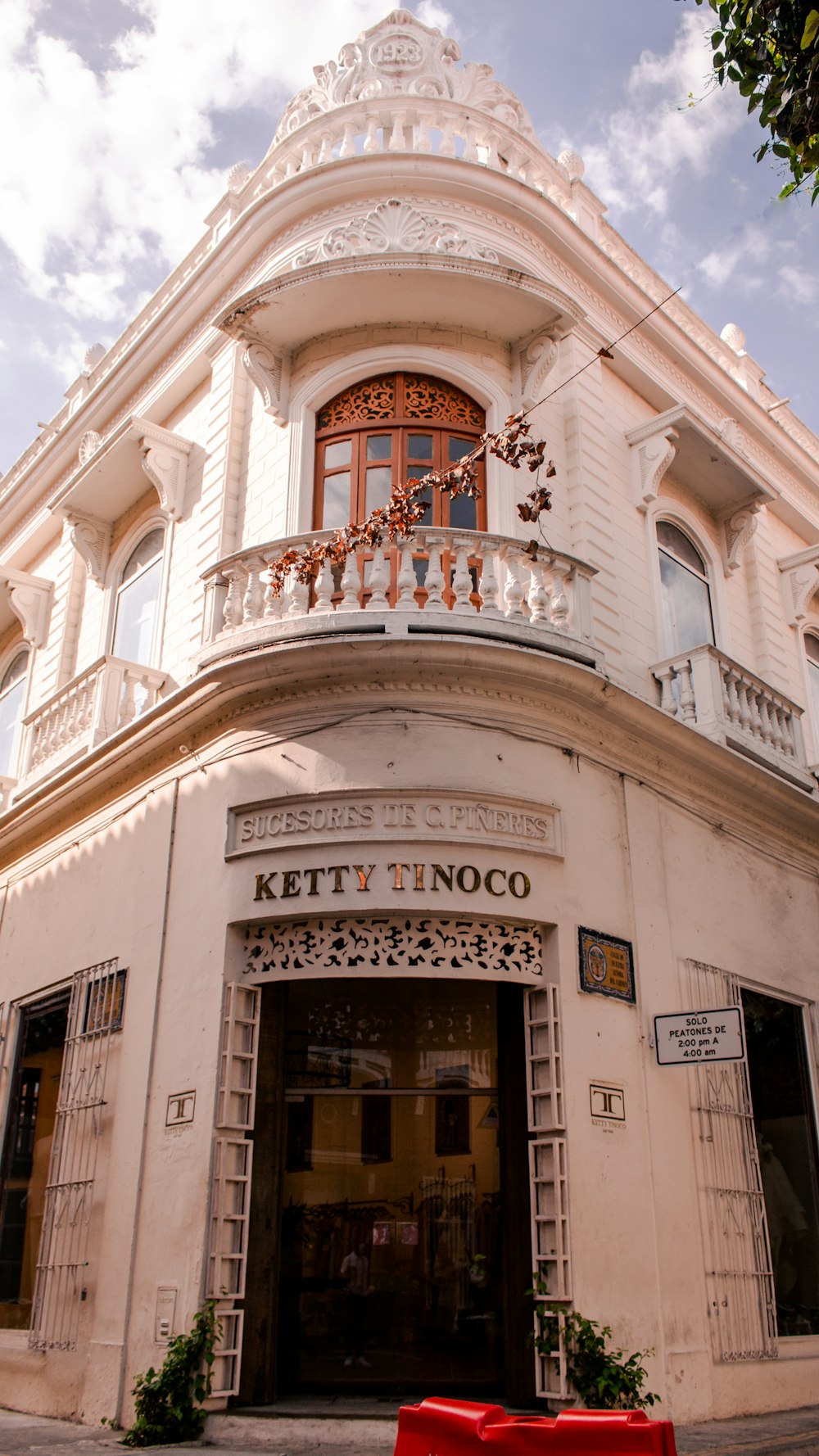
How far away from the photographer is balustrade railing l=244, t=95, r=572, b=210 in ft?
A: 36.6

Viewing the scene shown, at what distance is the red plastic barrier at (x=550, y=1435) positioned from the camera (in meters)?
4.15

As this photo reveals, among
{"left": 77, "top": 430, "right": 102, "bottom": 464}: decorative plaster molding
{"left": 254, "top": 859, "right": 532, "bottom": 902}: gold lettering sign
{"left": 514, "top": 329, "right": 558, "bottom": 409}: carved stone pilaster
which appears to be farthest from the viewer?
{"left": 77, "top": 430, "right": 102, "bottom": 464}: decorative plaster molding

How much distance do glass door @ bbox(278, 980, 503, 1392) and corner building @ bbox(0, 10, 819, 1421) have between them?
2cm

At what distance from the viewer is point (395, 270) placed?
991 cm

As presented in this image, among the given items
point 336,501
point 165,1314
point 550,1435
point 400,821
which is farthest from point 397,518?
point 550,1435

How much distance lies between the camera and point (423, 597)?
931 centimetres

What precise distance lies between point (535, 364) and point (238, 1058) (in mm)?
6184

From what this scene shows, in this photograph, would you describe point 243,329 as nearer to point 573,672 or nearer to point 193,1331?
point 573,672

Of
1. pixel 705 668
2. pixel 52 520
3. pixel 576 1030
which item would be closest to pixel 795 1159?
pixel 576 1030

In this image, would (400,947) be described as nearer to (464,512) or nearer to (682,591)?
(464,512)

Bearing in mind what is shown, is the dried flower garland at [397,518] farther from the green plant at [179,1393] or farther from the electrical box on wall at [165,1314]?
the green plant at [179,1393]

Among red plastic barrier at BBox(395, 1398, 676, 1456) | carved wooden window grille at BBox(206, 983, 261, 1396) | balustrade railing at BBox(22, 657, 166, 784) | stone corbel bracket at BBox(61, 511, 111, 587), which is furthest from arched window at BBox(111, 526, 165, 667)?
A: red plastic barrier at BBox(395, 1398, 676, 1456)

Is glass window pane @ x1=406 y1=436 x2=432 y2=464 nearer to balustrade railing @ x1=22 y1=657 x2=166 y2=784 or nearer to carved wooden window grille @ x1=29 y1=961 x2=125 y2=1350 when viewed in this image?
balustrade railing @ x1=22 y1=657 x2=166 y2=784

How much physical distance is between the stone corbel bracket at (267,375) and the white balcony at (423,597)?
6.11 feet
